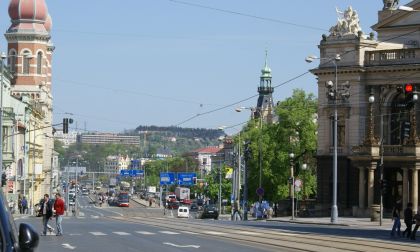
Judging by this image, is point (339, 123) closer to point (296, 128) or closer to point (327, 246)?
point (296, 128)

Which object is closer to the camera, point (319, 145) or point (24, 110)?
point (319, 145)

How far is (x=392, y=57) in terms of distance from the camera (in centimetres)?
7512

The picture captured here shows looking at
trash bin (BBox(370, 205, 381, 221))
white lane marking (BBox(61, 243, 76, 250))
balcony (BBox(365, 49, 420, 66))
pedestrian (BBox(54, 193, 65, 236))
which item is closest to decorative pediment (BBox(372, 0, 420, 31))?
balcony (BBox(365, 49, 420, 66))

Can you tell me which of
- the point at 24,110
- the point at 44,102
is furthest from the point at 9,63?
the point at 24,110

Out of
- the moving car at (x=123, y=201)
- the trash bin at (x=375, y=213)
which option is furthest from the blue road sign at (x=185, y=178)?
the trash bin at (x=375, y=213)

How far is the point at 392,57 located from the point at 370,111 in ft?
12.9

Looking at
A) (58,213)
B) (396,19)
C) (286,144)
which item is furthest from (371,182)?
(58,213)

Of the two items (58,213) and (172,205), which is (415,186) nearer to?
(58,213)

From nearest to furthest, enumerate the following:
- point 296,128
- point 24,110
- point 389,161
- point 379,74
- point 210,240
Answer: point 210,240
point 389,161
point 379,74
point 296,128
point 24,110

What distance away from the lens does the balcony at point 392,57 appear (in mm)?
73688

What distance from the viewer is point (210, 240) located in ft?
112

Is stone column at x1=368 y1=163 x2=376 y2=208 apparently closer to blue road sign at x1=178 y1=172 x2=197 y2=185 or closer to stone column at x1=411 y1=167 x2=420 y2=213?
stone column at x1=411 y1=167 x2=420 y2=213

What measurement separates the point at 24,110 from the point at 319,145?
151 feet

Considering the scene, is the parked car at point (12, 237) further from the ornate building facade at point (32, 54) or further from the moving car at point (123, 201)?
the moving car at point (123, 201)
